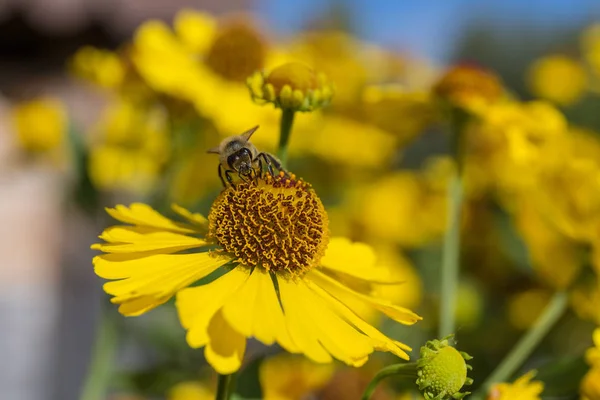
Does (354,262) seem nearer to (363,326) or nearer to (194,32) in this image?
(363,326)

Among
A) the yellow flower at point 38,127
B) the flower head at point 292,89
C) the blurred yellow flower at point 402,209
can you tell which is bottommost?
the blurred yellow flower at point 402,209

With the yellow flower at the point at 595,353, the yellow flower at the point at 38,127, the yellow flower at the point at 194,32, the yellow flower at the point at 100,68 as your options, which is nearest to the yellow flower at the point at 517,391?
the yellow flower at the point at 595,353

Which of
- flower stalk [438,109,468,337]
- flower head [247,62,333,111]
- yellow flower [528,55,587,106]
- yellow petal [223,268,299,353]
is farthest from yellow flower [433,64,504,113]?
yellow flower [528,55,587,106]

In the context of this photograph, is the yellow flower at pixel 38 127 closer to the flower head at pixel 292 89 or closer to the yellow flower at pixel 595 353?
the flower head at pixel 292 89

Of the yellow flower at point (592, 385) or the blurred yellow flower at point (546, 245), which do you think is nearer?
the yellow flower at point (592, 385)

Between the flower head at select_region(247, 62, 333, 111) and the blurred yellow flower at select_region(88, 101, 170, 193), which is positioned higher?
the flower head at select_region(247, 62, 333, 111)

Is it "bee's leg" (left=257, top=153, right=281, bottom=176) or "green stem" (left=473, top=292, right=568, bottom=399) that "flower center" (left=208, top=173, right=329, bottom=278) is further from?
"green stem" (left=473, top=292, right=568, bottom=399)

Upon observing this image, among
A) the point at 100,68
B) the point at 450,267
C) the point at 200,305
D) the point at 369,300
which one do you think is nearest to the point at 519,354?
the point at 450,267

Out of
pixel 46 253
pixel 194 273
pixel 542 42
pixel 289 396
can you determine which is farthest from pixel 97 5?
pixel 542 42
